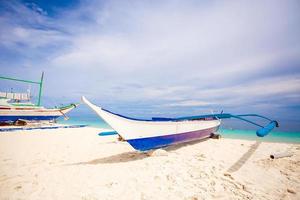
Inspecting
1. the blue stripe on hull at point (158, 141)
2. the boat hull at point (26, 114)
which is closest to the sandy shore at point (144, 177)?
the blue stripe on hull at point (158, 141)

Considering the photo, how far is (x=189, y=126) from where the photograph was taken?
8250 mm

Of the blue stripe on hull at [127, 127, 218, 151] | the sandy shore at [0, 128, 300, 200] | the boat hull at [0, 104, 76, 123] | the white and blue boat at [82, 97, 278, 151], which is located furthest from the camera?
the boat hull at [0, 104, 76, 123]

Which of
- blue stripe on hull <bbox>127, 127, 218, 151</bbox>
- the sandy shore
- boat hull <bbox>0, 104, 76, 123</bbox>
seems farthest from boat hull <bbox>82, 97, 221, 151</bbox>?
boat hull <bbox>0, 104, 76, 123</bbox>

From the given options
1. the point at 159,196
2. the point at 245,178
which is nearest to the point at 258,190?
the point at 245,178

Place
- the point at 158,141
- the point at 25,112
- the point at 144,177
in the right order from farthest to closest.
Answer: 1. the point at 25,112
2. the point at 158,141
3. the point at 144,177

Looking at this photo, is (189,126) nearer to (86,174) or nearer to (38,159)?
(86,174)

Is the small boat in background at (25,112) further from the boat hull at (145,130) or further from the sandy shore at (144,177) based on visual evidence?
the boat hull at (145,130)

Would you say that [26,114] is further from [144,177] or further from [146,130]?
[144,177]

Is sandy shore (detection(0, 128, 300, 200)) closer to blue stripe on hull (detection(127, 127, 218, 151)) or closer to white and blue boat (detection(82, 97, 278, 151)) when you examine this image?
blue stripe on hull (detection(127, 127, 218, 151))

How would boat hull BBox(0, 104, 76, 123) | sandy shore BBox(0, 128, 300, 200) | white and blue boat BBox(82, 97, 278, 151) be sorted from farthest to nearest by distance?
boat hull BBox(0, 104, 76, 123) → white and blue boat BBox(82, 97, 278, 151) → sandy shore BBox(0, 128, 300, 200)

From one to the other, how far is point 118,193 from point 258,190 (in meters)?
3.05

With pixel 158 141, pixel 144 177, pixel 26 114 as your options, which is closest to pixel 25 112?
pixel 26 114

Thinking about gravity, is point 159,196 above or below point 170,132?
below

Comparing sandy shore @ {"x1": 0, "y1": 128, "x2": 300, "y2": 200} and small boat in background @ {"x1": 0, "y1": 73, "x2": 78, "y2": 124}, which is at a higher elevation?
small boat in background @ {"x1": 0, "y1": 73, "x2": 78, "y2": 124}
